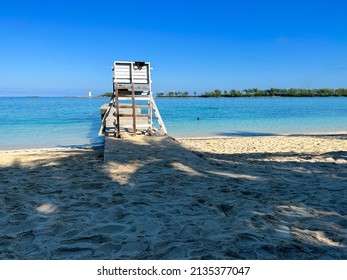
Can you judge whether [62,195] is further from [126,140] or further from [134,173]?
[126,140]

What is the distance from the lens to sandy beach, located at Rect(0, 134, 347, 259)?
2.81 meters

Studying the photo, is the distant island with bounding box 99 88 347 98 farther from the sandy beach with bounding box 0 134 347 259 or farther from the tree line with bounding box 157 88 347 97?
the sandy beach with bounding box 0 134 347 259

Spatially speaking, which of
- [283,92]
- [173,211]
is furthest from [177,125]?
[283,92]

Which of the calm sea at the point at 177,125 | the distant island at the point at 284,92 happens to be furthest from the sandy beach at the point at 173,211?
the distant island at the point at 284,92

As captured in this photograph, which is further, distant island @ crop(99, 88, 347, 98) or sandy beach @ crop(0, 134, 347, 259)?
distant island @ crop(99, 88, 347, 98)

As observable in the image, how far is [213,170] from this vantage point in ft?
20.2

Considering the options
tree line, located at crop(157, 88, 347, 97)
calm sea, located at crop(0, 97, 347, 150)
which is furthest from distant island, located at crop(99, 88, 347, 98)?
calm sea, located at crop(0, 97, 347, 150)

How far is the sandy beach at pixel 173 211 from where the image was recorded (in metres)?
2.81

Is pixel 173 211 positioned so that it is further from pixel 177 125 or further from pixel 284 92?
pixel 284 92

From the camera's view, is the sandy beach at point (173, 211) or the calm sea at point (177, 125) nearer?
the sandy beach at point (173, 211)

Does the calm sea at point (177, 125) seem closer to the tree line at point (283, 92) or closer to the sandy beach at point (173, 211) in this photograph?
the sandy beach at point (173, 211)

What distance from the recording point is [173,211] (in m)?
3.81
